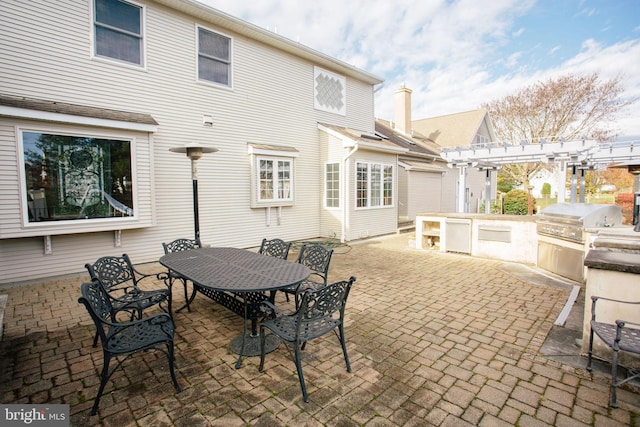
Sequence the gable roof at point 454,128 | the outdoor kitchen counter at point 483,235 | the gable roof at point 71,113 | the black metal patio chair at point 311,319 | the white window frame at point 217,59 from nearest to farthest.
A: the black metal patio chair at point 311,319
the gable roof at point 71,113
the outdoor kitchen counter at point 483,235
the white window frame at point 217,59
the gable roof at point 454,128

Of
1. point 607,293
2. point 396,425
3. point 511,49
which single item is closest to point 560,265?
point 607,293

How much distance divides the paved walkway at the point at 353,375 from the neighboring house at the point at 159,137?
6.69 feet

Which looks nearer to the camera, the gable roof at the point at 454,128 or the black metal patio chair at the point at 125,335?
the black metal patio chair at the point at 125,335

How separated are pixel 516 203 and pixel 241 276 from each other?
1877cm

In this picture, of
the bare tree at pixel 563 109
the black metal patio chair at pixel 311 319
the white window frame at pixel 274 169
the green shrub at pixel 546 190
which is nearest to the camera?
the black metal patio chair at pixel 311 319

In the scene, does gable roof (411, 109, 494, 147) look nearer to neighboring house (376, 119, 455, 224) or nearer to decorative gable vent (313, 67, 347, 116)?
neighboring house (376, 119, 455, 224)

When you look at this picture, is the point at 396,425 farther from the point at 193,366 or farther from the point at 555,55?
the point at 555,55

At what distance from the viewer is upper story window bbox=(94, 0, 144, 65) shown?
6.40m

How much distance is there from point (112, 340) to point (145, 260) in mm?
5054

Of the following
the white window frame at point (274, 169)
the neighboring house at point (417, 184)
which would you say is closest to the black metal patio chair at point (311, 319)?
the white window frame at point (274, 169)

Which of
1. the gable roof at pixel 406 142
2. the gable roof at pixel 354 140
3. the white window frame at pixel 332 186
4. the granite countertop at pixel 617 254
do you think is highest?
the gable roof at pixel 406 142

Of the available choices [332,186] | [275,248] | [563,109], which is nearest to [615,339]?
[275,248]

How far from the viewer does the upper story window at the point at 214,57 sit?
7934 mm

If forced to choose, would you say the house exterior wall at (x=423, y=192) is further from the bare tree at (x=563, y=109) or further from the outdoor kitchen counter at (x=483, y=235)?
the bare tree at (x=563, y=109)
